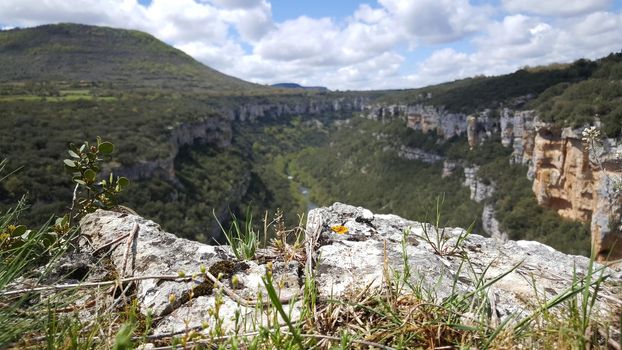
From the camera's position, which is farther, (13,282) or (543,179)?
(543,179)

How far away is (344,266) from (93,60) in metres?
173

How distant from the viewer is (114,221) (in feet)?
8.54

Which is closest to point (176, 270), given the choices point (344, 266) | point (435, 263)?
point (344, 266)

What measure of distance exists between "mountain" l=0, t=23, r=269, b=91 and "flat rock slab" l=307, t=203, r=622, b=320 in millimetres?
128339

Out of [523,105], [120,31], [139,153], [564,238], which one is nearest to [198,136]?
[139,153]

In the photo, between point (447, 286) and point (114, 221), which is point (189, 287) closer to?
point (114, 221)

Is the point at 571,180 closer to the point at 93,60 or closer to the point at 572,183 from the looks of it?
the point at 572,183

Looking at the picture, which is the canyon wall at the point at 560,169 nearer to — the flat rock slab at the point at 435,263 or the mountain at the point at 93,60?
the flat rock slab at the point at 435,263

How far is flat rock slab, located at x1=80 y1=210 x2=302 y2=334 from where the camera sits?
66.1 inches

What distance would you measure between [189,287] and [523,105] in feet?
234

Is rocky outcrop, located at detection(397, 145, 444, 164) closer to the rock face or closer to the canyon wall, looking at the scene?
the canyon wall

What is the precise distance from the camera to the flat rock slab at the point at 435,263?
1.79 metres

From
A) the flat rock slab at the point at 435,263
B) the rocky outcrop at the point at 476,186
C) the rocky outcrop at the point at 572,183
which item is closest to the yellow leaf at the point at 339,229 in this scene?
the flat rock slab at the point at 435,263

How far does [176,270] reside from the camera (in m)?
2.06
